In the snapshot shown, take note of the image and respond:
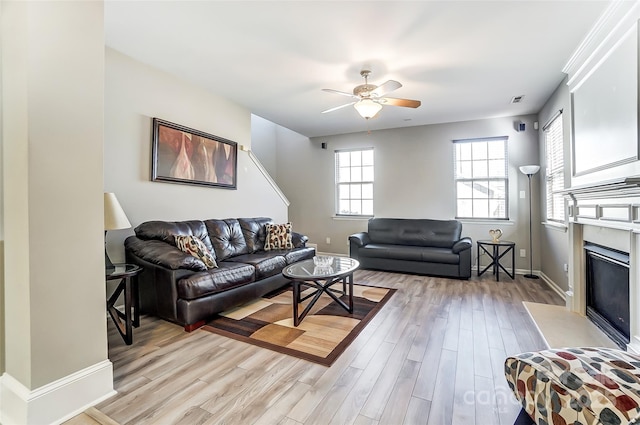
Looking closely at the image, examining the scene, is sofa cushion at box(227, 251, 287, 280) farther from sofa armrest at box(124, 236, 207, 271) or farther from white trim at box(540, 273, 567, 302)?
white trim at box(540, 273, 567, 302)

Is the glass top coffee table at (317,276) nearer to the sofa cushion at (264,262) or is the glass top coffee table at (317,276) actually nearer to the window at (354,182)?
the sofa cushion at (264,262)

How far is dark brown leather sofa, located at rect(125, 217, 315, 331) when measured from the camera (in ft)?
8.50

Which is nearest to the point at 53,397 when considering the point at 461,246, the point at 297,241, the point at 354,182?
the point at 297,241

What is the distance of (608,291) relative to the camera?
247 cm

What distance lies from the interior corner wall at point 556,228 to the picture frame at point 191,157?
13.6 feet

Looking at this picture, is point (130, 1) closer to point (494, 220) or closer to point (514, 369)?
point (514, 369)

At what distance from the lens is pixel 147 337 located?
2.47 metres

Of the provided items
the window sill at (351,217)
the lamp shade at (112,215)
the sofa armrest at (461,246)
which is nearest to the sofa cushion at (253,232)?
the lamp shade at (112,215)

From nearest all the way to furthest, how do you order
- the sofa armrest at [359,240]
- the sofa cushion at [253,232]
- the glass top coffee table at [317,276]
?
the glass top coffee table at [317,276] < the sofa cushion at [253,232] < the sofa armrest at [359,240]

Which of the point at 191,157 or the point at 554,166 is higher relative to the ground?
the point at 191,157

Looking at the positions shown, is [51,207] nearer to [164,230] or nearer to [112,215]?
[112,215]

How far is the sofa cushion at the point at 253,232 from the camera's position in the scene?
13.6 ft

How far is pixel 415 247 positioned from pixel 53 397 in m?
4.60

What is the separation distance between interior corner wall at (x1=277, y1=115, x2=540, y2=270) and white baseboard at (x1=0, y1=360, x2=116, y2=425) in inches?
194
